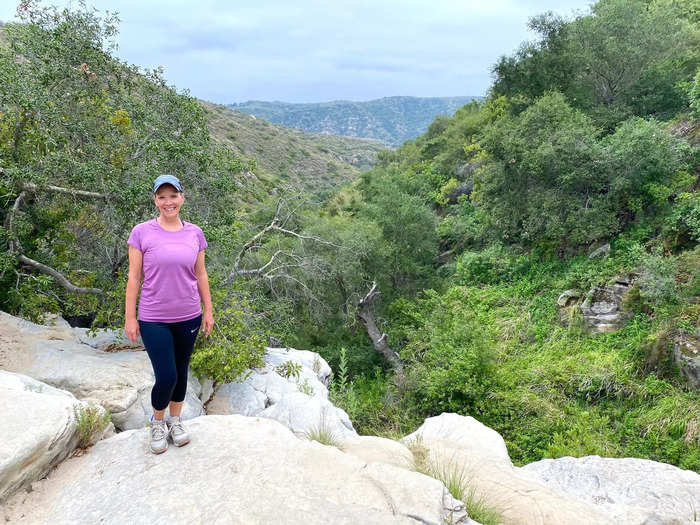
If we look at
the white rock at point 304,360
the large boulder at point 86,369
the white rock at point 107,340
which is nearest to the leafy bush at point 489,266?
the white rock at point 304,360

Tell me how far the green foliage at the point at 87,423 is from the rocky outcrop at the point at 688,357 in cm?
1239

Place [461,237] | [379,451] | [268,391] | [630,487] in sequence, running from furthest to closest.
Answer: [461,237] < [268,391] < [630,487] < [379,451]

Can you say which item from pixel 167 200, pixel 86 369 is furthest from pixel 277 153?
pixel 167 200

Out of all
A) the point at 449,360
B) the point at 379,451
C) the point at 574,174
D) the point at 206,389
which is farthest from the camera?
the point at 574,174

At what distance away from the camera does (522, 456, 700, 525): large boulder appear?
5484 millimetres

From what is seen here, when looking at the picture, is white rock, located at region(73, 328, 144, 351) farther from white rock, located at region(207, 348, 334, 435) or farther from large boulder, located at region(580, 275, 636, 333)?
large boulder, located at region(580, 275, 636, 333)

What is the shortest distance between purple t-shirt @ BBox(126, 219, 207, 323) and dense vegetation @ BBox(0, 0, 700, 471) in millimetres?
3876

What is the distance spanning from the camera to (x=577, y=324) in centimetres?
1352

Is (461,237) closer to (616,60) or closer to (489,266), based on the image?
(489,266)

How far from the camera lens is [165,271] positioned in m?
3.66

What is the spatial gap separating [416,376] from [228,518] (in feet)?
36.4

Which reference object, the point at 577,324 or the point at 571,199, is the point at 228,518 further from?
the point at 571,199

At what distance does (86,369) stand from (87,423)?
2327 millimetres

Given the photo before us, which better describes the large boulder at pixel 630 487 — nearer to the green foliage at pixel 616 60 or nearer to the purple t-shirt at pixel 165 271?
the purple t-shirt at pixel 165 271
